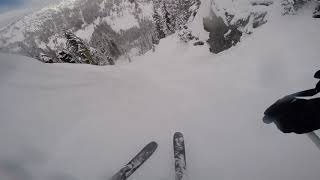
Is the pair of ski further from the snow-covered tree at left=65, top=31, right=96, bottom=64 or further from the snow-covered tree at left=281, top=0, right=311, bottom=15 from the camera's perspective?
the snow-covered tree at left=65, top=31, right=96, bottom=64

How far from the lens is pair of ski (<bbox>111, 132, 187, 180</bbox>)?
3.82 meters

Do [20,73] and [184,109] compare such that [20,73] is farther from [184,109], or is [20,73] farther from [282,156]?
[282,156]

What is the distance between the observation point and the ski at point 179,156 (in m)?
3.90

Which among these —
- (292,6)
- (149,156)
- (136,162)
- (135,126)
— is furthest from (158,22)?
(136,162)

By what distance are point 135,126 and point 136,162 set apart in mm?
1051

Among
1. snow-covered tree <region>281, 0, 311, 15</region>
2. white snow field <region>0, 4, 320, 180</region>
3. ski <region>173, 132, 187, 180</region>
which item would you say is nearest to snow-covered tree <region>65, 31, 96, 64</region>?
snow-covered tree <region>281, 0, 311, 15</region>

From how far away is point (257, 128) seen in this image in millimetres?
5098

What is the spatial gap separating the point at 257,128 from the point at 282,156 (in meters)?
0.92

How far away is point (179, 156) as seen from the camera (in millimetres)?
4234

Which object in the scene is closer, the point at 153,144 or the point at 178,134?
the point at 153,144

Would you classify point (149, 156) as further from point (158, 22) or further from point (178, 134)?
point (158, 22)

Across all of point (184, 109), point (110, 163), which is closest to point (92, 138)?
point (110, 163)

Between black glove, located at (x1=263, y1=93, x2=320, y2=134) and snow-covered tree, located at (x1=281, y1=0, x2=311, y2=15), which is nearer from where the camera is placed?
black glove, located at (x1=263, y1=93, x2=320, y2=134)

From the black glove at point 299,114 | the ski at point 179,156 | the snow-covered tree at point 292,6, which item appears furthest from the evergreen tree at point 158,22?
the black glove at point 299,114
